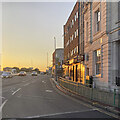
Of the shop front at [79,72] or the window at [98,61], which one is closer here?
the window at [98,61]

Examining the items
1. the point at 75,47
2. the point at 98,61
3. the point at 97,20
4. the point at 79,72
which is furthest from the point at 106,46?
the point at 75,47

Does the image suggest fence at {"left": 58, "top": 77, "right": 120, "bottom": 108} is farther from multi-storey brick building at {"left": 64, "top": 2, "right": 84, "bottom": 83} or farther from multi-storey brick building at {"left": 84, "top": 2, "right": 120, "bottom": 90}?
multi-storey brick building at {"left": 64, "top": 2, "right": 84, "bottom": 83}

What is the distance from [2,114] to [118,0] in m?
12.1

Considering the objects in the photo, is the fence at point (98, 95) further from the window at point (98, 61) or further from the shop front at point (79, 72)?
the shop front at point (79, 72)

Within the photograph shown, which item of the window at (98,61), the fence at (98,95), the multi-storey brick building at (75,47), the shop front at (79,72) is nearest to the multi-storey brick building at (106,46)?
the window at (98,61)

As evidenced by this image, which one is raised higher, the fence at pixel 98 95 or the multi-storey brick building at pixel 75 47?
the multi-storey brick building at pixel 75 47

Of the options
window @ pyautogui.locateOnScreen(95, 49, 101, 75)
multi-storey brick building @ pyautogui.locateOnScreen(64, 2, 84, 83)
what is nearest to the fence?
window @ pyautogui.locateOnScreen(95, 49, 101, 75)

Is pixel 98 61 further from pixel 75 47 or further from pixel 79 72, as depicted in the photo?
pixel 75 47

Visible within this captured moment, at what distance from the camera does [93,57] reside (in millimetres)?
18391

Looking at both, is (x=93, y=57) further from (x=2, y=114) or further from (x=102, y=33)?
(x=2, y=114)

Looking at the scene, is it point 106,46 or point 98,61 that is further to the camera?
point 98,61

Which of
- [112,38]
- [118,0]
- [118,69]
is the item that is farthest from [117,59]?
[118,0]

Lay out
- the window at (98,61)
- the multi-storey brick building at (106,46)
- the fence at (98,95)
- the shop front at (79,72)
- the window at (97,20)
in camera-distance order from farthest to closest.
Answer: the shop front at (79,72), the window at (97,20), the window at (98,61), the multi-storey brick building at (106,46), the fence at (98,95)

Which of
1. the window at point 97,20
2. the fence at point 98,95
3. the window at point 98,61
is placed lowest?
the fence at point 98,95
